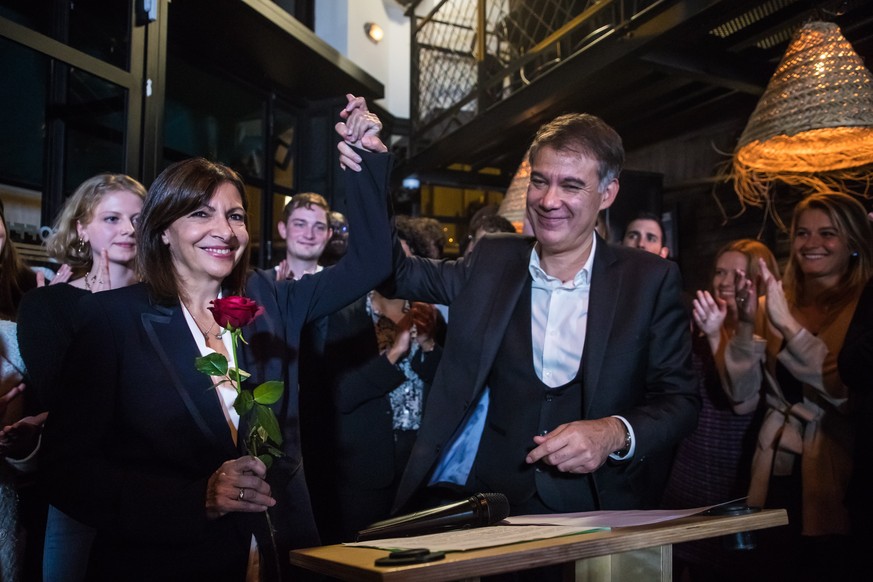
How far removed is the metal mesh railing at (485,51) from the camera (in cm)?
596

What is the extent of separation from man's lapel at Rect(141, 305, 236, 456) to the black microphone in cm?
69

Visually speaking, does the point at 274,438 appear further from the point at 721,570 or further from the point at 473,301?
the point at 721,570

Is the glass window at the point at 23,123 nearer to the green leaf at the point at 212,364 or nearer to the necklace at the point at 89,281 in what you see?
the necklace at the point at 89,281

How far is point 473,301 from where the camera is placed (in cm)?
229

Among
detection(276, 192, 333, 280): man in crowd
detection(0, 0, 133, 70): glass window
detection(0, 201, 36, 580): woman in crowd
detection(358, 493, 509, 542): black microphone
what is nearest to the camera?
detection(358, 493, 509, 542): black microphone

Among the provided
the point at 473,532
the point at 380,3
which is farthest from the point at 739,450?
the point at 380,3

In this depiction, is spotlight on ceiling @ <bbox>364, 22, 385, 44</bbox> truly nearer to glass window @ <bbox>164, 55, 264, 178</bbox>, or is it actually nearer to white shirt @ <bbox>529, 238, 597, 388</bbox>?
glass window @ <bbox>164, 55, 264, 178</bbox>

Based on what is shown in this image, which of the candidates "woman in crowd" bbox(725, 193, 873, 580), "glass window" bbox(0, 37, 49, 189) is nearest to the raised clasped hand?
"woman in crowd" bbox(725, 193, 873, 580)

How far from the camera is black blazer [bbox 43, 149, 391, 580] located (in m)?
1.78

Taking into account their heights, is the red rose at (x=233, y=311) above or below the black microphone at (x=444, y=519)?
above

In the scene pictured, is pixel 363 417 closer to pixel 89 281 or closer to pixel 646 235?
pixel 89 281

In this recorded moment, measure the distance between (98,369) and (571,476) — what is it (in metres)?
1.26

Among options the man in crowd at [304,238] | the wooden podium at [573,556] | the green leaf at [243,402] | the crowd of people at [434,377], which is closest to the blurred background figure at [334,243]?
the man in crowd at [304,238]

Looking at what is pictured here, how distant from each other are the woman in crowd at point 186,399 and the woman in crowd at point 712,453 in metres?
1.79
